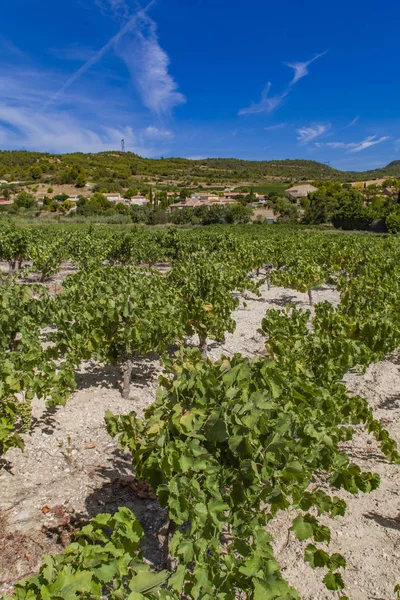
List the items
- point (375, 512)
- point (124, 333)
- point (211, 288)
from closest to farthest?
point (375, 512), point (124, 333), point (211, 288)

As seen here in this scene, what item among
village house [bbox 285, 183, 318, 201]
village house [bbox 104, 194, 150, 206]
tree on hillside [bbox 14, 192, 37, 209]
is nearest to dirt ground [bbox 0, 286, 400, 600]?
tree on hillside [bbox 14, 192, 37, 209]

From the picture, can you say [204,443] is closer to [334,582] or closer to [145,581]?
[145,581]

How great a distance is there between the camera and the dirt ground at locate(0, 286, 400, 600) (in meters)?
3.00

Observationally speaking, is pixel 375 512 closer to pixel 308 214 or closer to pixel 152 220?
pixel 152 220

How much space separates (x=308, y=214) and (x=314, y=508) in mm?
56674

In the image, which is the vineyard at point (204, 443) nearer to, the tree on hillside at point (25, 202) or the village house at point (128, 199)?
the tree on hillside at point (25, 202)

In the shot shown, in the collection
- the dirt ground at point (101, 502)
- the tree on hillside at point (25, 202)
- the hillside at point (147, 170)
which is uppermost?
the hillside at point (147, 170)

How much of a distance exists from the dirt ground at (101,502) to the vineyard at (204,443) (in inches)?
1.0

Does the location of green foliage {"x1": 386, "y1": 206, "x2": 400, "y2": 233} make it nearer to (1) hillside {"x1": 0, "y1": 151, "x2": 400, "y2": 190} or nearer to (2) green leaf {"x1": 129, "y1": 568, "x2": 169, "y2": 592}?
(2) green leaf {"x1": 129, "y1": 568, "x2": 169, "y2": 592}

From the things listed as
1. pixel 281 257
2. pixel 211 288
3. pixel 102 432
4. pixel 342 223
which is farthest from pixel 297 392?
pixel 342 223

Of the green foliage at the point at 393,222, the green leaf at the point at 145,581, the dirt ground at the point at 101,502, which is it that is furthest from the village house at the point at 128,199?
the green leaf at the point at 145,581

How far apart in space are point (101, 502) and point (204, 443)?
1778 mm

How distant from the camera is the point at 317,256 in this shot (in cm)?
1468

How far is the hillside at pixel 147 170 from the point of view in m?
90.6
